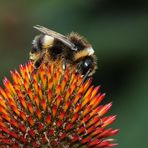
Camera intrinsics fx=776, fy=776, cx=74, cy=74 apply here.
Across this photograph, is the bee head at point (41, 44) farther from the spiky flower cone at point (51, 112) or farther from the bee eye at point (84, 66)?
the bee eye at point (84, 66)

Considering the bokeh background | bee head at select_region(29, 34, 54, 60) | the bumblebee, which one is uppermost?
the bokeh background

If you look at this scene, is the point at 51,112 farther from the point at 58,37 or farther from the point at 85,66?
the point at 58,37

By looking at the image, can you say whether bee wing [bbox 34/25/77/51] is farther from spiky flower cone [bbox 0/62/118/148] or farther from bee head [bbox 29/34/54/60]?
spiky flower cone [bbox 0/62/118/148]

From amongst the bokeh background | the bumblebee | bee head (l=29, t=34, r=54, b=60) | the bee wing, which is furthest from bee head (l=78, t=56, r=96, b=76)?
the bokeh background

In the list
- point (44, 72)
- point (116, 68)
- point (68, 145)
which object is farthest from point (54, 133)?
point (116, 68)

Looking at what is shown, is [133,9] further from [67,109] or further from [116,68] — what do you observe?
[67,109]

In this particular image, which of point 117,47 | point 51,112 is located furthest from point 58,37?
point 117,47

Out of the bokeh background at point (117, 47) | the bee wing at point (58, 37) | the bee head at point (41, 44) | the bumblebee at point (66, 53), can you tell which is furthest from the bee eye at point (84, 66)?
the bokeh background at point (117, 47)
